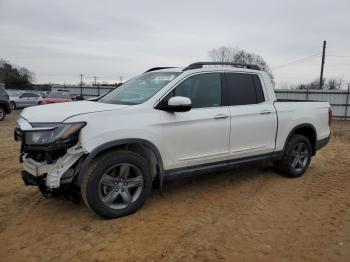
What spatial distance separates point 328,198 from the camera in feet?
17.6

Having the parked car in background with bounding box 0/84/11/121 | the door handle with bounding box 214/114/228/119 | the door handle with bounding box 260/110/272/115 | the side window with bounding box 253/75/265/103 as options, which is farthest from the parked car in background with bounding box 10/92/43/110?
the door handle with bounding box 214/114/228/119

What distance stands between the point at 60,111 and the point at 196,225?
2.06 m

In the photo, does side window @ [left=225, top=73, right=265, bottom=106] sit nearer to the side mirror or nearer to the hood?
the side mirror

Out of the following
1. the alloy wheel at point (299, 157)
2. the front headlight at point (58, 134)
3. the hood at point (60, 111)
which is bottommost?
the alloy wheel at point (299, 157)

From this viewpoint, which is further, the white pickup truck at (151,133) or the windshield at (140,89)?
the windshield at (140,89)

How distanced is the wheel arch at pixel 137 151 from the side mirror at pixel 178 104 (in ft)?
1.66

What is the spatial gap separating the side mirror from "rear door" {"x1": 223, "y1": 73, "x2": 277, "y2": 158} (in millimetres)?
1012

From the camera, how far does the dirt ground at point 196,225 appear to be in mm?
3574

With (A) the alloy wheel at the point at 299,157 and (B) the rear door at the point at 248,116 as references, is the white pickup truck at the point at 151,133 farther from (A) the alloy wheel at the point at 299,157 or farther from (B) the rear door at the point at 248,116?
(A) the alloy wheel at the point at 299,157

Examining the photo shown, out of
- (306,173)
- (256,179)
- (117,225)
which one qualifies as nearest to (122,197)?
(117,225)

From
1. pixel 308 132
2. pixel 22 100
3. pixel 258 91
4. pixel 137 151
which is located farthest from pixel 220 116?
pixel 22 100

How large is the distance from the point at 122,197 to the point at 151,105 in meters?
1.17

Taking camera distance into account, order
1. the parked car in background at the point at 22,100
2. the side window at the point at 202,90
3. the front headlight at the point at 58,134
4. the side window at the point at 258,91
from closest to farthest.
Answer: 1. the front headlight at the point at 58,134
2. the side window at the point at 202,90
3. the side window at the point at 258,91
4. the parked car in background at the point at 22,100

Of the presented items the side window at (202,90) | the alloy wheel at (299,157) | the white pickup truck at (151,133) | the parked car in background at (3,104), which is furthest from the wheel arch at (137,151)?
the parked car in background at (3,104)
